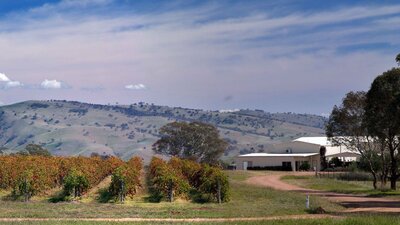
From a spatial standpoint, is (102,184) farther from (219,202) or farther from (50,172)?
(219,202)

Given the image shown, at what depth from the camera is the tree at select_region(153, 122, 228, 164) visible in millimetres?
104750

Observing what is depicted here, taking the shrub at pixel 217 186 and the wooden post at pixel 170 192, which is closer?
the shrub at pixel 217 186

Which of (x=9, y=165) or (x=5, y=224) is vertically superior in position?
(x=9, y=165)

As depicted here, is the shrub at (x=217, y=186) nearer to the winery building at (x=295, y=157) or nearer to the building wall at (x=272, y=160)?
the winery building at (x=295, y=157)

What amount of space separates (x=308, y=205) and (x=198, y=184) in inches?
450

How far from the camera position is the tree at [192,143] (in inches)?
4124

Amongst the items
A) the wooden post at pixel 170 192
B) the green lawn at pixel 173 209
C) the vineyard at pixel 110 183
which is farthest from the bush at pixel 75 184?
the wooden post at pixel 170 192

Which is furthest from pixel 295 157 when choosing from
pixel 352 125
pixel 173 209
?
pixel 173 209

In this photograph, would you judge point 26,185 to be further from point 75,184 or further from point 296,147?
point 296,147

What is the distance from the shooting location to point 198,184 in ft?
133

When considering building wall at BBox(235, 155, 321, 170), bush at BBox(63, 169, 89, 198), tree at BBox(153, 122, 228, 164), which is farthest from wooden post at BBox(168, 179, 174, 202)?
→ tree at BBox(153, 122, 228, 164)

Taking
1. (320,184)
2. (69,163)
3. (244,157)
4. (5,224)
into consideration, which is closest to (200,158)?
(244,157)

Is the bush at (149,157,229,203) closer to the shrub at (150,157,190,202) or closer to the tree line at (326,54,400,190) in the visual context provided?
the shrub at (150,157,190,202)

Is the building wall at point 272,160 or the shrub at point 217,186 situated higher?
the building wall at point 272,160
